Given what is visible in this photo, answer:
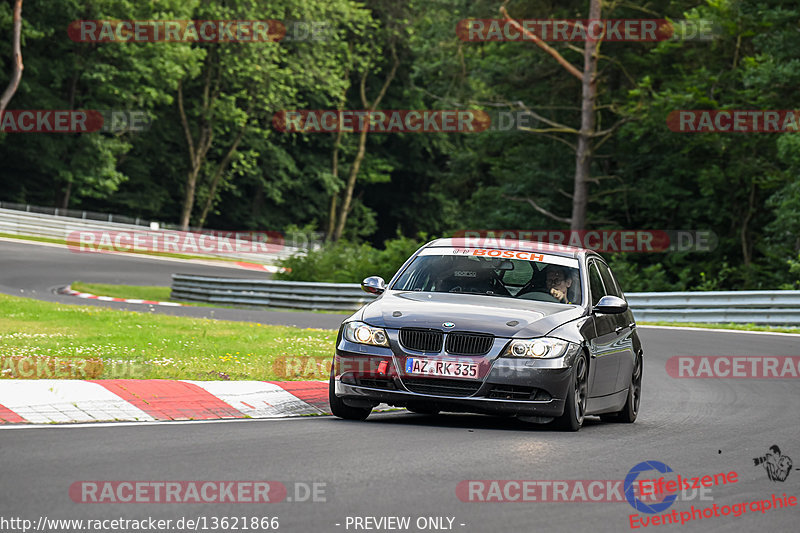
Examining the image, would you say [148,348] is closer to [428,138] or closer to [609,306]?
[609,306]

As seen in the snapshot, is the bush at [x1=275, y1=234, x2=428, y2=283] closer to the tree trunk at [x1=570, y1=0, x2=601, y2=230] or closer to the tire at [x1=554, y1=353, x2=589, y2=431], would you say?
the tree trunk at [x1=570, y1=0, x2=601, y2=230]

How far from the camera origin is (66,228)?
51156 millimetres

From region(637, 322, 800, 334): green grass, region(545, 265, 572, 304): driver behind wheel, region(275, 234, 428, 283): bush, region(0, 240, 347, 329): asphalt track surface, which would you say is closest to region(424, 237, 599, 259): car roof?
region(545, 265, 572, 304): driver behind wheel

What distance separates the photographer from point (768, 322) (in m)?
24.2

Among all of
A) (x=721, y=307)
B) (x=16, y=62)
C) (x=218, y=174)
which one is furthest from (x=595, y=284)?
(x=218, y=174)

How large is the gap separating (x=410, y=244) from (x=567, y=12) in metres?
12.5

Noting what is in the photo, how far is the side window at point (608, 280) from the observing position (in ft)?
38.4

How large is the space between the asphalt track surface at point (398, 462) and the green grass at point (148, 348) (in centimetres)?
224

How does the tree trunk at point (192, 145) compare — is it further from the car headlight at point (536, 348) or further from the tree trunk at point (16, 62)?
the car headlight at point (536, 348)

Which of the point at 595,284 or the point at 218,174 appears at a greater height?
the point at 218,174

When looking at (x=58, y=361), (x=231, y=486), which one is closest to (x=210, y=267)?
(x=58, y=361)

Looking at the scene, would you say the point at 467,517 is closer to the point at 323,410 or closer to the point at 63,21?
the point at 323,410

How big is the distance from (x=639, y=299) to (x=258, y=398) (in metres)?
18.0

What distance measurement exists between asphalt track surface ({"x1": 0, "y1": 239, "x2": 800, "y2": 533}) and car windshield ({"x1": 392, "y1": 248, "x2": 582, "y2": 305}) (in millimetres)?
1112
